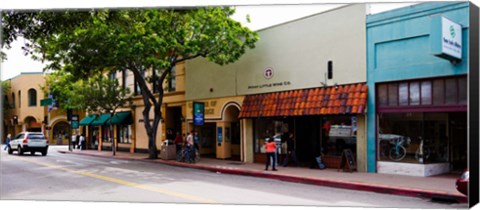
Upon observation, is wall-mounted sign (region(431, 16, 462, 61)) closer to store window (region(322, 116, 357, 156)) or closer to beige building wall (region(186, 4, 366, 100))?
beige building wall (region(186, 4, 366, 100))

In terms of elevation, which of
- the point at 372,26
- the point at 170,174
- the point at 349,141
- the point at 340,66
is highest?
the point at 372,26

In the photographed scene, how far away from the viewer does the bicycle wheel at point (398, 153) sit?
15711 mm

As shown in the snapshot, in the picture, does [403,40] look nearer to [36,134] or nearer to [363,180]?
[363,180]

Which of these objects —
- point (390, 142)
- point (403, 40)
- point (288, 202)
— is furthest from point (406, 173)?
point (288, 202)

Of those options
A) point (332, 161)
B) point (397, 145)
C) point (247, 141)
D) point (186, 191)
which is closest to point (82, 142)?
point (247, 141)

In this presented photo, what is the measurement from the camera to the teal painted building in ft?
46.3

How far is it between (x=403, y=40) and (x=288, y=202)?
7622mm

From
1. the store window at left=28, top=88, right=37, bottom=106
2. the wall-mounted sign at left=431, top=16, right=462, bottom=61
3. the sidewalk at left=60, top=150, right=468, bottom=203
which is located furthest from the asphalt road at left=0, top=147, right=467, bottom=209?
the store window at left=28, top=88, right=37, bottom=106

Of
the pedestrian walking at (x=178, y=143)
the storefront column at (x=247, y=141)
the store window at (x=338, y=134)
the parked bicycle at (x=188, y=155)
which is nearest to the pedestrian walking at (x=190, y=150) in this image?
the parked bicycle at (x=188, y=155)

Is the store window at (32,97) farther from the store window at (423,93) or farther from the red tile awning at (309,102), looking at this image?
the store window at (423,93)

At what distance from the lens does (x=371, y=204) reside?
1083 cm

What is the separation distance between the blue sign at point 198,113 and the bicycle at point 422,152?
36.9 ft

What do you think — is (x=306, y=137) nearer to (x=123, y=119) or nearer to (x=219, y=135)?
(x=219, y=135)

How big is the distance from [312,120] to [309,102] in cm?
164
